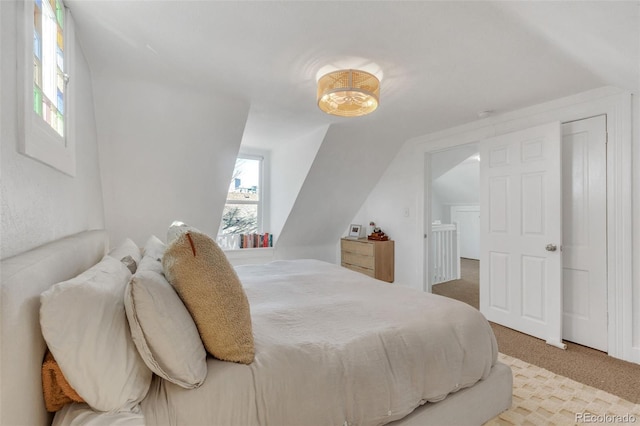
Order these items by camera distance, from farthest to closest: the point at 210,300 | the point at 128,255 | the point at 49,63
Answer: the point at 128,255, the point at 49,63, the point at 210,300

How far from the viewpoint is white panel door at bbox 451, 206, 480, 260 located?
22.2 feet

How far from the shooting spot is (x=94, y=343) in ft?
2.56

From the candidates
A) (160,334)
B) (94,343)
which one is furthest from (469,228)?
(94,343)

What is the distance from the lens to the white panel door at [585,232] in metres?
2.48

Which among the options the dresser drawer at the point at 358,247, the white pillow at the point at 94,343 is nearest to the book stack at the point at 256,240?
the dresser drawer at the point at 358,247

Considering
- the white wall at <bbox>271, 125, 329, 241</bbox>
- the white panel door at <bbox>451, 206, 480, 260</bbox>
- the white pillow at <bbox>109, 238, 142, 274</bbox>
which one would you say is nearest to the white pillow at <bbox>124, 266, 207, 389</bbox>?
the white pillow at <bbox>109, 238, 142, 274</bbox>

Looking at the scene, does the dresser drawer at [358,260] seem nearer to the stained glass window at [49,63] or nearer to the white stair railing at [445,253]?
the white stair railing at [445,253]

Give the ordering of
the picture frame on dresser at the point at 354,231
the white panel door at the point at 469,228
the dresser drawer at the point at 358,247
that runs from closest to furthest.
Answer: the dresser drawer at the point at 358,247 < the picture frame on dresser at the point at 354,231 < the white panel door at the point at 469,228

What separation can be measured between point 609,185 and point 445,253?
264 cm

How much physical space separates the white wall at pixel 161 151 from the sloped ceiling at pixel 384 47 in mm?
208

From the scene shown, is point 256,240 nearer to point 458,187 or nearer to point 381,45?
point 381,45

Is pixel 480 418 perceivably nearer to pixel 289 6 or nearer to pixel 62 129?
pixel 289 6

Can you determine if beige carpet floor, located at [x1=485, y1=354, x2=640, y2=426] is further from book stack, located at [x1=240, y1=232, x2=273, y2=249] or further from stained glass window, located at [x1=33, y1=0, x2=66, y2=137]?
book stack, located at [x1=240, y1=232, x2=273, y2=249]

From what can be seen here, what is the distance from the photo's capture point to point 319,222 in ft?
15.4
